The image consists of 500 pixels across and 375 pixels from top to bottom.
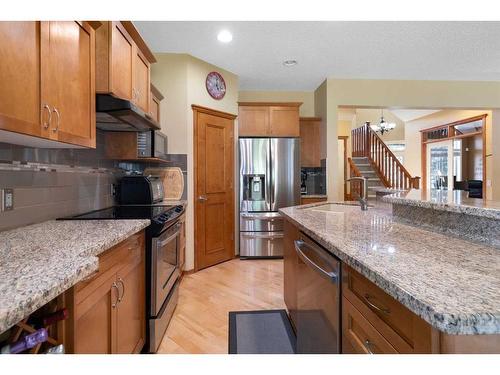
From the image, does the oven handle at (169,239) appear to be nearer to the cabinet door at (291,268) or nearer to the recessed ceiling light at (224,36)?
the cabinet door at (291,268)

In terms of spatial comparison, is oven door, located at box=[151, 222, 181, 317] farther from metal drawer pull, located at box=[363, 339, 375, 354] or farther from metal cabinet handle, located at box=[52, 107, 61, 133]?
metal drawer pull, located at box=[363, 339, 375, 354]

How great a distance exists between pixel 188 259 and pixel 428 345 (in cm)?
314

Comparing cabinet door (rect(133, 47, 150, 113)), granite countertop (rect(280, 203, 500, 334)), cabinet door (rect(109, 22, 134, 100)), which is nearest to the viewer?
granite countertop (rect(280, 203, 500, 334))

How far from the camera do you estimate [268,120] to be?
4355mm

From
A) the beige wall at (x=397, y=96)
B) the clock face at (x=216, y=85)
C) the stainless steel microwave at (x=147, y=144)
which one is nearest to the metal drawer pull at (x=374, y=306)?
the stainless steel microwave at (x=147, y=144)

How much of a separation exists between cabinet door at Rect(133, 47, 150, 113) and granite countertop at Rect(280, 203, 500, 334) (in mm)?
1895

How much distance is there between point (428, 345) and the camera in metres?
0.64

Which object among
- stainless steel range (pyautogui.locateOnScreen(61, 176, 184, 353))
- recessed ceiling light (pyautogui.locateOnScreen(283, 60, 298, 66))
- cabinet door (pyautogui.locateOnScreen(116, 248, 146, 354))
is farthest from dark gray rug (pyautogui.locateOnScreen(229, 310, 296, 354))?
recessed ceiling light (pyautogui.locateOnScreen(283, 60, 298, 66))

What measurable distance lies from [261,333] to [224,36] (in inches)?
115

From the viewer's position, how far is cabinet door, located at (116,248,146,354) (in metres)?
1.49

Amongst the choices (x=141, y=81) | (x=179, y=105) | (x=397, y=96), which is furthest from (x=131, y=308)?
(x=397, y=96)

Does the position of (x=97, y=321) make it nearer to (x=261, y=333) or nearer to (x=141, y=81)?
(x=261, y=333)

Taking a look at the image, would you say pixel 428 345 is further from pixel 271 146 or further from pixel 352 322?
pixel 271 146
